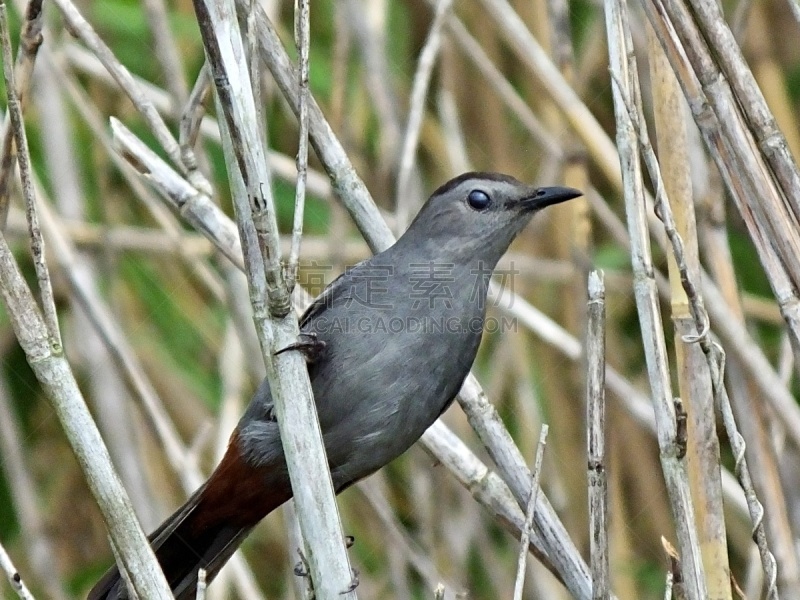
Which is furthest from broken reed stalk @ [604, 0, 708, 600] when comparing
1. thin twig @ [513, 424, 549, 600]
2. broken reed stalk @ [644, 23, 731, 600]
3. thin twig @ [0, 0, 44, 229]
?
thin twig @ [0, 0, 44, 229]

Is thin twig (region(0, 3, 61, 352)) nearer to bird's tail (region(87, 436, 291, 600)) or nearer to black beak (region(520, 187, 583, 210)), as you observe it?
bird's tail (region(87, 436, 291, 600))

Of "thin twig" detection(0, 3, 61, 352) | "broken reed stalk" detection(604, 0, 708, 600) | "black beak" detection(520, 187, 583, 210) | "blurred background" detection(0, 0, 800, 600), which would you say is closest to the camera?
"thin twig" detection(0, 3, 61, 352)

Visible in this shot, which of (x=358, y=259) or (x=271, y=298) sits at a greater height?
(x=358, y=259)

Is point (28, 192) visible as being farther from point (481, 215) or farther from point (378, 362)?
point (481, 215)

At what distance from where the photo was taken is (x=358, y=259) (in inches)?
144

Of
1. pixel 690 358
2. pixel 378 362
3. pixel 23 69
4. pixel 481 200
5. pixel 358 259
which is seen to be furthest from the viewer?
pixel 358 259

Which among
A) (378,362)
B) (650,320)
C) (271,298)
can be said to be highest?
(271,298)

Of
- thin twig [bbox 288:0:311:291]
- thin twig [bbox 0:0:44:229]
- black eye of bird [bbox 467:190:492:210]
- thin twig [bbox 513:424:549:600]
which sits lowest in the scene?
thin twig [bbox 513:424:549:600]

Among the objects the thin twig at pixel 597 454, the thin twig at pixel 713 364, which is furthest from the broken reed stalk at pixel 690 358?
the thin twig at pixel 597 454

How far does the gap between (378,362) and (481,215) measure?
56 cm

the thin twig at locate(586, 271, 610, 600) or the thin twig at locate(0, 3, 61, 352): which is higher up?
the thin twig at locate(0, 3, 61, 352)

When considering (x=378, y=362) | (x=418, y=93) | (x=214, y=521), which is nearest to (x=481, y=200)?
(x=418, y=93)

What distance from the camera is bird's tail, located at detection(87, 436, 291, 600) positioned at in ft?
8.00

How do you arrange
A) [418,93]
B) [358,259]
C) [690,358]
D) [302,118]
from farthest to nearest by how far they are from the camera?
[358,259]
[418,93]
[690,358]
[302,118]
